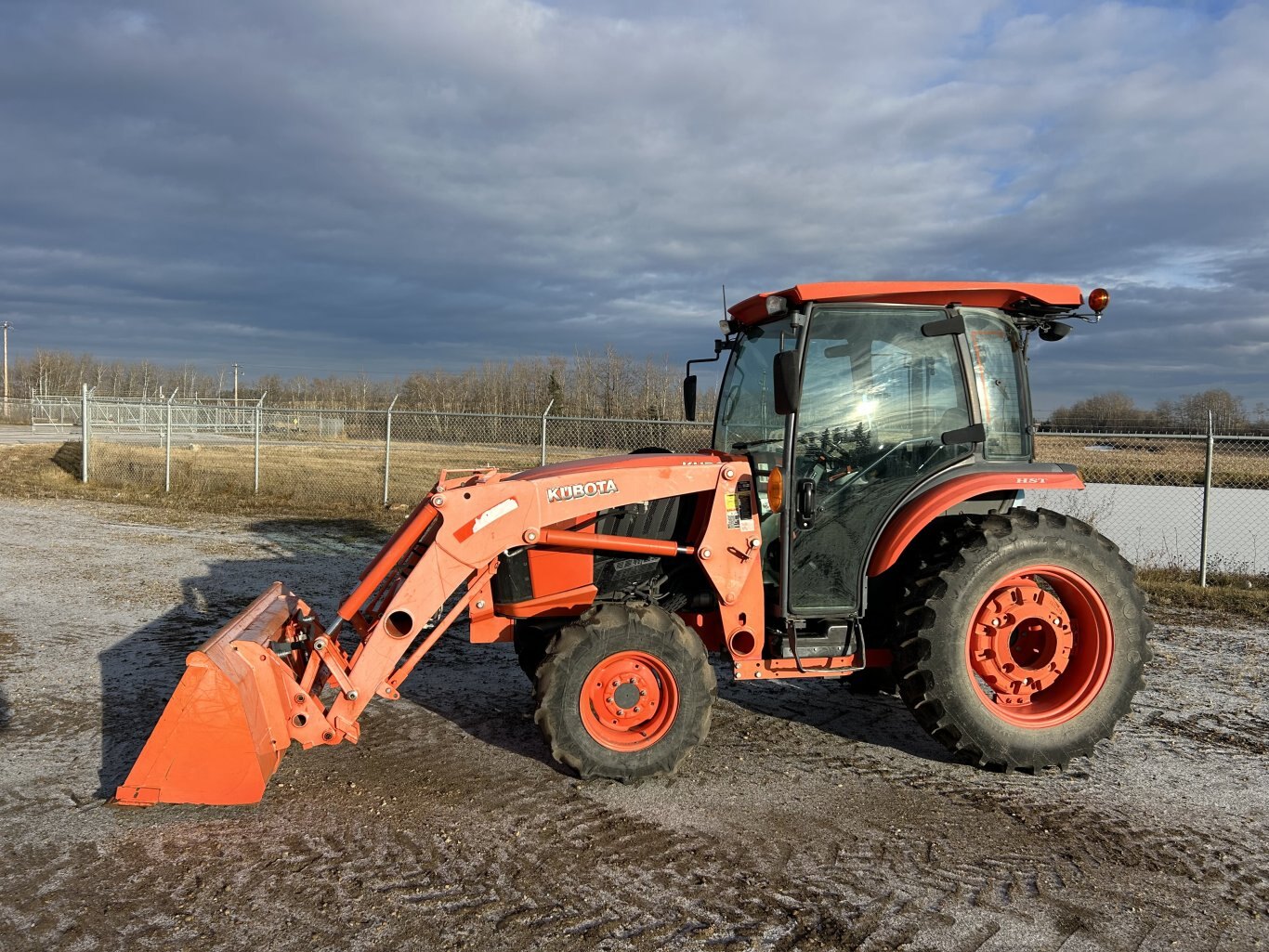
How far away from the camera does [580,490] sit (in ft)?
13.8

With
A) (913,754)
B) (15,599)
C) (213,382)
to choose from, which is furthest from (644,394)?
(213,382)

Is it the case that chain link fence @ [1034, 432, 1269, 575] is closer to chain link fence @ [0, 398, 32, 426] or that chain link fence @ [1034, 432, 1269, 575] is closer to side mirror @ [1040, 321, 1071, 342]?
side mirror @ [1040, 321, 1071, 342]

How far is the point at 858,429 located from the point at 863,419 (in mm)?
58

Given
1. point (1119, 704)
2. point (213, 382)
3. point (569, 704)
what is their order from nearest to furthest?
point (569, 704)
point (1119, 704)
point (213, 382)

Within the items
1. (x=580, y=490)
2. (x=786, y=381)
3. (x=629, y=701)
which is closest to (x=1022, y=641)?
(x=786, y=381)

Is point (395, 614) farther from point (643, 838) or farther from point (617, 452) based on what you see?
point (617, 452)

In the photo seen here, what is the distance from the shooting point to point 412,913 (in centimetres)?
302

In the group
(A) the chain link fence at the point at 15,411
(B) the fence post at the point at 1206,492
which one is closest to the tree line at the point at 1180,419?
(B) the fence post at the point at 1206,492

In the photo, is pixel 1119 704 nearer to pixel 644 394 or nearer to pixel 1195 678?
pixel 1195 678

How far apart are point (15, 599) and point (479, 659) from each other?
14.6 ft

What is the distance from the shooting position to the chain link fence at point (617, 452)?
11.7m

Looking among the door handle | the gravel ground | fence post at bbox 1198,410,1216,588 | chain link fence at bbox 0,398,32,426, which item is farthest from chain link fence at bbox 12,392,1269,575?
chain link fence at bbox 0,398,32,426

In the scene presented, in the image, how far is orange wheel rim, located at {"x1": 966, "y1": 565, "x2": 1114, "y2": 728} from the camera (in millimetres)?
4406

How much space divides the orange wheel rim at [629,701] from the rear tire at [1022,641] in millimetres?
1174
